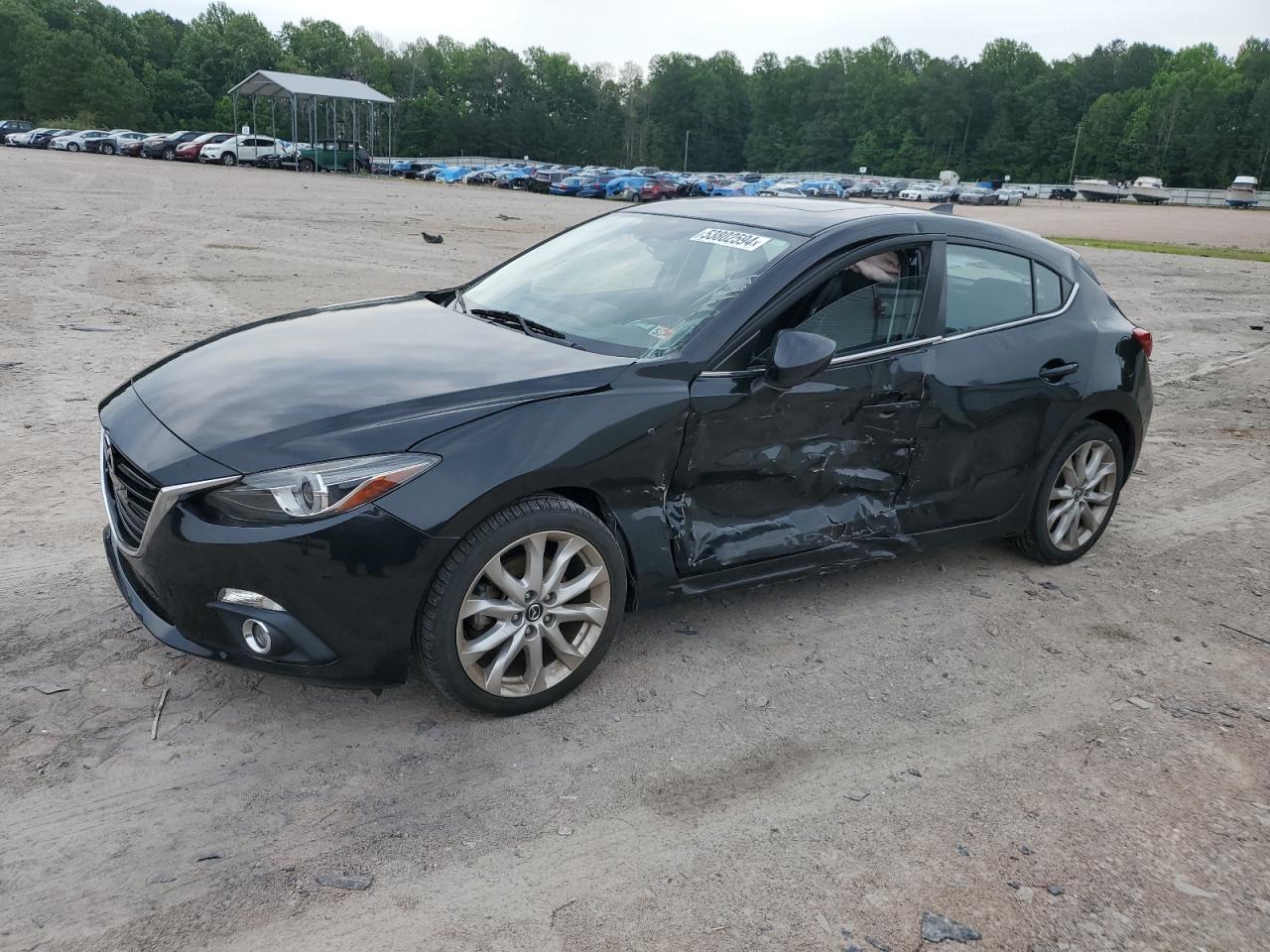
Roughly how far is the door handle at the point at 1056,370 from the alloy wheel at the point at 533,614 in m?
2.47

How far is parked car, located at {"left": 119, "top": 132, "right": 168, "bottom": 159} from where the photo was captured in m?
Answer: 55.6

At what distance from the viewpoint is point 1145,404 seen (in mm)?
5293

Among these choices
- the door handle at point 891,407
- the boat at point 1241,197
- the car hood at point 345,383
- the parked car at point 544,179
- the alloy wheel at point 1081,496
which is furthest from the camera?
the boat at point 1241,197

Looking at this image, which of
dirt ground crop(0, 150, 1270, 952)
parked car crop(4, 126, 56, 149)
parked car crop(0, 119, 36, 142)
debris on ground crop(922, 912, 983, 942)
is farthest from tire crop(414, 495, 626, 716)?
parked car crop(0, 119, 36, 142)

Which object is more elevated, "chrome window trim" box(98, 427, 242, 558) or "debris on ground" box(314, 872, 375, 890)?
"chrome window trim" box(98, 427, 242, 558)

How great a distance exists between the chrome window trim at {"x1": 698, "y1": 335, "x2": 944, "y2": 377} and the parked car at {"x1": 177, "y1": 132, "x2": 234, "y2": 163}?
186 feet

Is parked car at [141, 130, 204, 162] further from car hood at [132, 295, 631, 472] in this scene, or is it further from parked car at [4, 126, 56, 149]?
car hood at [132, 295, 631, 472]

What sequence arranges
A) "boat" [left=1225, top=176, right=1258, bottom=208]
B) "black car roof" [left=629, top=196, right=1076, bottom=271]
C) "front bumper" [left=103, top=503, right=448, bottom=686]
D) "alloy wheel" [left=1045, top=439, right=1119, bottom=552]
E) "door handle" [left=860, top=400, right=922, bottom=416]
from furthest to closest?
"boat" [left=1225, top=176, right=1258, bottom=208], "alloy wheel" [left=1045, top=439, right=1119, bottom=552], "black car roof" [left=629, top=196, right=1076, bottom=271], "door handle" [left=860, top=400, right=922, bottom=416], "front bumper" [left=103, top=503, right=448, bottom=686]

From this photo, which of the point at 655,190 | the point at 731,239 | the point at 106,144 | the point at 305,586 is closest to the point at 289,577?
the point at 305,586

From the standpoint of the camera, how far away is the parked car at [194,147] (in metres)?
53.2

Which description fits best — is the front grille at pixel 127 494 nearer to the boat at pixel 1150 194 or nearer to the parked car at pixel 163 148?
the parked car at pixel 163 148

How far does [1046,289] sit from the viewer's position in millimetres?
4895

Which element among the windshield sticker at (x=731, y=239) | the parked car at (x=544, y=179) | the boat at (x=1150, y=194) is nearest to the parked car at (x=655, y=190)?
the parked car at (x=544, y=179)

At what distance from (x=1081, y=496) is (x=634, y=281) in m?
2.56
